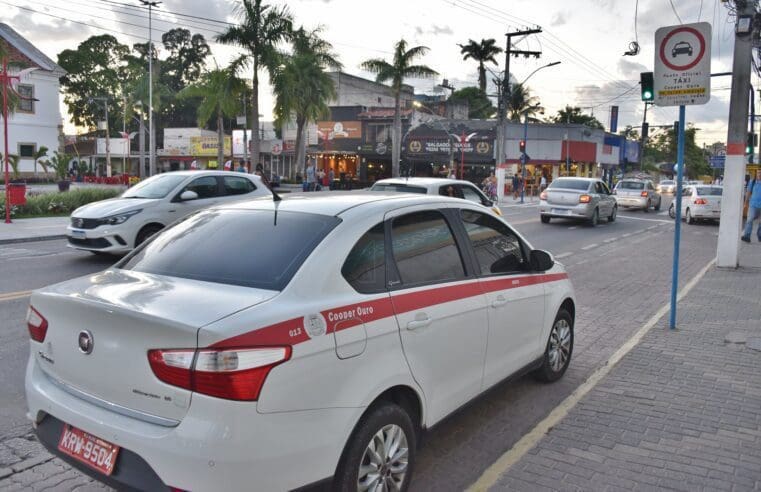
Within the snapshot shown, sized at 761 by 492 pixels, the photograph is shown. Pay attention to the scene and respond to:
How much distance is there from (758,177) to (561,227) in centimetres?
618

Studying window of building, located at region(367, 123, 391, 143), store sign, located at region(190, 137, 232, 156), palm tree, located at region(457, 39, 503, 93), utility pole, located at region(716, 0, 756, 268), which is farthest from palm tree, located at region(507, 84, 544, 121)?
utility pole, located at region(716, 0, 756, 268)

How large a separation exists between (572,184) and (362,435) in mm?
19847

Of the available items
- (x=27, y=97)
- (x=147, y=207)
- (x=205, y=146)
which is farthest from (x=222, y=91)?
(x=205, y=146)

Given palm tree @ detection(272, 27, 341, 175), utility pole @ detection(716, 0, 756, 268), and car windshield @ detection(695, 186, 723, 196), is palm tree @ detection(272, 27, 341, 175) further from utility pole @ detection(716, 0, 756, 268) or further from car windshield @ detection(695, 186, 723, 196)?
utility pole @ detection(716, 0, 756, 268)

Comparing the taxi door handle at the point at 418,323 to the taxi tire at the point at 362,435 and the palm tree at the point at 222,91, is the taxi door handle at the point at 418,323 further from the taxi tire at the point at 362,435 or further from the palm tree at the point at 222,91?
the palm tree at the point at 222,91

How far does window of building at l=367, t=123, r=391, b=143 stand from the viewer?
54719 millimetres

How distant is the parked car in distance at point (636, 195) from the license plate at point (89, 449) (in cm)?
3020

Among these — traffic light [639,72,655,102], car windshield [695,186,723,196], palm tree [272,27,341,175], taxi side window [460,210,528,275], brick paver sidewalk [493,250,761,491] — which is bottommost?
brick paver sidewalk [493,250,761,491]

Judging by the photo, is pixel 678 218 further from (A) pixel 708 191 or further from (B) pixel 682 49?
(A) pixel 708 191

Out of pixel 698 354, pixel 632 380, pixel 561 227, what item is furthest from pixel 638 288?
pixel 561 227

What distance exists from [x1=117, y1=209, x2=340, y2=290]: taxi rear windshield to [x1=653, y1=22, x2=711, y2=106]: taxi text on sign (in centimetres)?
552

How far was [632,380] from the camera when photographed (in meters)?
5.62

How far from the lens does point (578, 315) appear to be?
26.8 feet

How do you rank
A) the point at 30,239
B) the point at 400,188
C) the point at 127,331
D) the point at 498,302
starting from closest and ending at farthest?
1. the point at 127,331
2. the point at 498,302
3. the point at 400,188
4. the point at 30,239
